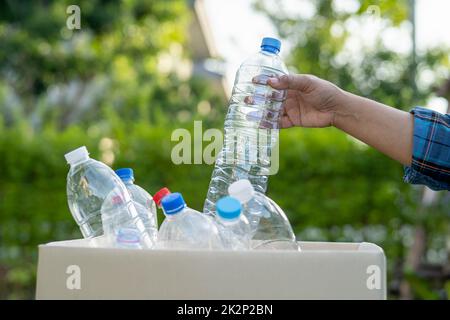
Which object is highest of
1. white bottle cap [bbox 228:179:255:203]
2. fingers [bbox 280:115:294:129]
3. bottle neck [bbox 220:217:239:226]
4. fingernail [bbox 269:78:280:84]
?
fingernail [bbox 269:78:280:84]

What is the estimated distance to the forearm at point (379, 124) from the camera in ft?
6.16

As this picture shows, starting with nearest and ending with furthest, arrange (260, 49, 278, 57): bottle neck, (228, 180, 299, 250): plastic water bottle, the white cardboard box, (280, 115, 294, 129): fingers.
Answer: the white cardboard box
(228, 180, 299, 250): plastic water bottle
(260, 49, 278, 57): bottle neck
(280, 115, 294, 129): fingers

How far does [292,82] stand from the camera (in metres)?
1.85

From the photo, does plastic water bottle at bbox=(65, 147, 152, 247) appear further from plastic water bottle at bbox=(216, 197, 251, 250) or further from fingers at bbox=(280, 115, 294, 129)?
fingers at bbox=(280, 115, 294, 129)

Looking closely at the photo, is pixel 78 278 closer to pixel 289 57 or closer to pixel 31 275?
pixel 31 275

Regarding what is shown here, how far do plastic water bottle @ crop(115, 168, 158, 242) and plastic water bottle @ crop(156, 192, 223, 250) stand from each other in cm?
18

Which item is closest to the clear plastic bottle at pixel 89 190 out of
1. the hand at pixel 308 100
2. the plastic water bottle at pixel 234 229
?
the plastic water bottle at pixel 234 229

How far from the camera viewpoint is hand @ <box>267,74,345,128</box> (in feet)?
6.09

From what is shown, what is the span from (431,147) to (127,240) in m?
0.89

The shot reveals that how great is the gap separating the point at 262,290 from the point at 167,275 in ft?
0.59

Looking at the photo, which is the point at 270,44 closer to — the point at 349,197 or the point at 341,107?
the point at 341,107

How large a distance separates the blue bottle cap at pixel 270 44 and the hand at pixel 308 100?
0.28 feet

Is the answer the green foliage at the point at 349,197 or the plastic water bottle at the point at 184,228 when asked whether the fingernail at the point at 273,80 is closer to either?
the plastic water bottle at the point at 184,228

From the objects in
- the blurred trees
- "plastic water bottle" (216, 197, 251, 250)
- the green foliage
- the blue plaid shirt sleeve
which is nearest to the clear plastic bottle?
"plastic water bottle" (216, 197, 251, 250)
